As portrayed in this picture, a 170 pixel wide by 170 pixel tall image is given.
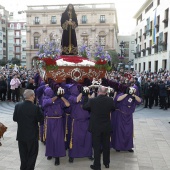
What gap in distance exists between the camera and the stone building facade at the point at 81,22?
4803 centimetres

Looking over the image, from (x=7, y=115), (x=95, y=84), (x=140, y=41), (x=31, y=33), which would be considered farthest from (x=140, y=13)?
(x=95, y=84)

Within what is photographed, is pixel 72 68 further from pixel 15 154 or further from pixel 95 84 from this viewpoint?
pixel 15 154

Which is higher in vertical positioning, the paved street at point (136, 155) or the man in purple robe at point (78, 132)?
the man in purple robe at point (78, 132)

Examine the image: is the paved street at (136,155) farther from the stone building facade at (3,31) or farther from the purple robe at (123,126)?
the stone building facade at (3,31)

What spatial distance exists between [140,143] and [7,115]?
684 cm

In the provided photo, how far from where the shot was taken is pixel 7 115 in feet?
38.3

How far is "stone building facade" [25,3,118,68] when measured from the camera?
158 feet

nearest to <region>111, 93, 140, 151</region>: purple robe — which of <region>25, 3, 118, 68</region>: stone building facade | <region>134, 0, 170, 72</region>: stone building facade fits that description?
<region>134, 0, 170, 72</region>: stone building facade

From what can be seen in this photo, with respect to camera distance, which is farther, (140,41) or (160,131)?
(140,41)

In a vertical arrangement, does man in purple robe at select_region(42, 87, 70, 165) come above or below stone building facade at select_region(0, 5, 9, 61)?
below

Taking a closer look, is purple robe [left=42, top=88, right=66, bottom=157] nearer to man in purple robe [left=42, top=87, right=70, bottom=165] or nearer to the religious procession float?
man in purple robe [left=42, top=87, right=70, bottom=165]

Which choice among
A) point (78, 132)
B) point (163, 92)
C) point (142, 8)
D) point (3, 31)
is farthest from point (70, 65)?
point (3, 31)

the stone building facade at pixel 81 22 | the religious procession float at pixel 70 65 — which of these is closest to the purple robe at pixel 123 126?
the religious procession float at pixel 70 65

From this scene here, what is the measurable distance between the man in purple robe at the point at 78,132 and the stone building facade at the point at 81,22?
42059 millimetres
